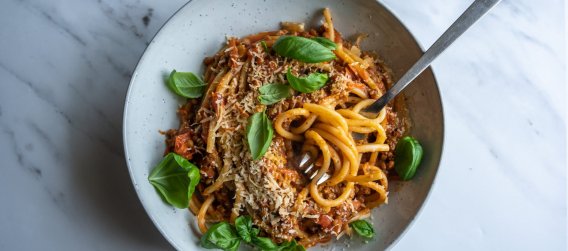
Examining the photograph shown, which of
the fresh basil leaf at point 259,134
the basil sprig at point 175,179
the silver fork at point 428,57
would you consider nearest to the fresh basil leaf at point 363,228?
the silver fork at point 428,57

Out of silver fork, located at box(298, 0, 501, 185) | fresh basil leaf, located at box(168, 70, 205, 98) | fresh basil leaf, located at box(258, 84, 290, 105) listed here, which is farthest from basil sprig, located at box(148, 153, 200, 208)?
silver fork, located at box(298, 0, 501, 185)

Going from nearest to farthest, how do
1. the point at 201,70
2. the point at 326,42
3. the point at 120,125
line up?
1. the point at 326,42
2. the point at 201,70
3. the point at 120,125

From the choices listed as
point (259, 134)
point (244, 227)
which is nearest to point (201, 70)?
point (259, 134)

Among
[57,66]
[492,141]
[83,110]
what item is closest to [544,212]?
[492,141]

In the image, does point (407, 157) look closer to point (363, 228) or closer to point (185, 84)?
point (363, 228)

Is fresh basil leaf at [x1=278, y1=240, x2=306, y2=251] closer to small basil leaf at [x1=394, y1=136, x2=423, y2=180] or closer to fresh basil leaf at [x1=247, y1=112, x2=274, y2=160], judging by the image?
fresh basil leaf at [x1=247, y1=112, x2=274, y2=160]

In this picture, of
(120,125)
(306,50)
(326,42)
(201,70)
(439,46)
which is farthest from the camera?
(120,125)
